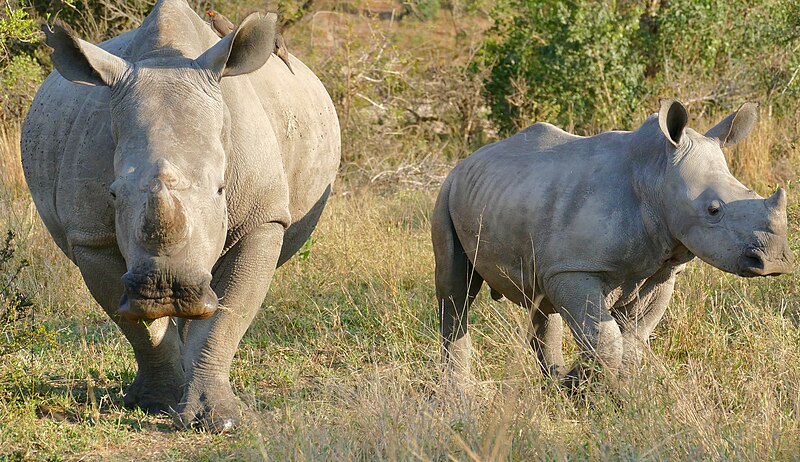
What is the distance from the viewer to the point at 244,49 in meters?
4.61

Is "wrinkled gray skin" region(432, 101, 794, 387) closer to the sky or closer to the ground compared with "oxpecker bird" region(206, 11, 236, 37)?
closer to the ground

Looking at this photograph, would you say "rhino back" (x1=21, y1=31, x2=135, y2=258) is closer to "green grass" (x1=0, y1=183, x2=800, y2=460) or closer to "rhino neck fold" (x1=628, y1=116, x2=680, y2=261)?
"green grass" (x1=0, y1=183, x2=800, y2=460)

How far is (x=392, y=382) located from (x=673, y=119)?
5.49 feet

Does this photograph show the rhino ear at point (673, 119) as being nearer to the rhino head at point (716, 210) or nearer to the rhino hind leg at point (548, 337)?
the rhino head at point (716, 210)

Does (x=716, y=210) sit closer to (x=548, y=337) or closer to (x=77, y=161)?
(x=548, y=337)

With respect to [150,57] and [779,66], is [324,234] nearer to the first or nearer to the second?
[150,57]

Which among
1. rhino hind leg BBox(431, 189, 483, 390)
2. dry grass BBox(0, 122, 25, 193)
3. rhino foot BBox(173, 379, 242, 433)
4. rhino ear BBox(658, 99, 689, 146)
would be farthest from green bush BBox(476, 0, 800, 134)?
rhino foot BBox(173, 379, 242, 433)

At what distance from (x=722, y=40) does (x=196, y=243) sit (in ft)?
29.9

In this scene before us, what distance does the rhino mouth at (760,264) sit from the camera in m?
4.45

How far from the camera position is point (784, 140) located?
10297mm

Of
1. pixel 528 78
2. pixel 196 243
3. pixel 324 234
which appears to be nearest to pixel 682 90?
pixel 528 78

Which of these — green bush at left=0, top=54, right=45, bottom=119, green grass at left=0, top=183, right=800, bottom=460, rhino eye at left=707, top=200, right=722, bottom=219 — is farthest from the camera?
green bush at left=0, top=54, right=45, bottom=119

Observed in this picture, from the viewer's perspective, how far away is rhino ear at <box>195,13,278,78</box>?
453 centimetres

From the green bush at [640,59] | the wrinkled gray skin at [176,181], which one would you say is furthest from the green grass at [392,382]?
the green bush at [640,59]
